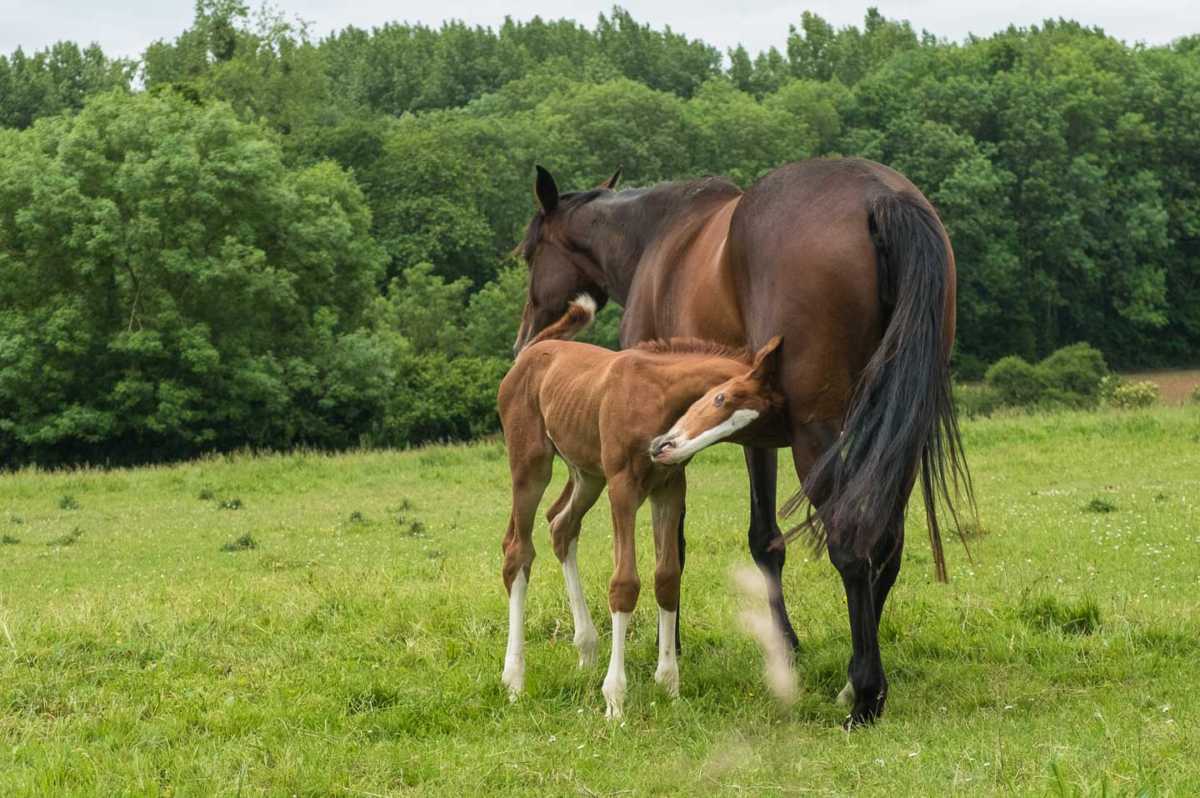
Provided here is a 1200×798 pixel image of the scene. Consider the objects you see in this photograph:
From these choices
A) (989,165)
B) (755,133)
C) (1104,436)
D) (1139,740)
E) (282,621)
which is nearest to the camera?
(1139,740)

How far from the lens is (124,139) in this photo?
44406mm

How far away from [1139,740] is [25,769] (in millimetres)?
4328

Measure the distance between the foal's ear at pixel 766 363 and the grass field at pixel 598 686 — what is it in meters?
0.86

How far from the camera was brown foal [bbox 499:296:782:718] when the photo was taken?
587 cm

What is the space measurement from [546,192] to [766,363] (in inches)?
139

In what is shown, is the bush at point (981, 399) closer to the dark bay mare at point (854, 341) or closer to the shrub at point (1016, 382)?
the shrub at point (1016, 382)

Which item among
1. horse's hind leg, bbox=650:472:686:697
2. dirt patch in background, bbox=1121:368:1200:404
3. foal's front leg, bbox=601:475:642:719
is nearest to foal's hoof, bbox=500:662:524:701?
foal's front leg, bbox=601:475:642:719

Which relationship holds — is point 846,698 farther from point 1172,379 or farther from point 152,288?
point 1172,379

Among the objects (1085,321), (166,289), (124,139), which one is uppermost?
(124,139)

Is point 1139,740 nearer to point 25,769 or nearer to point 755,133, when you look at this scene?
point 25,769

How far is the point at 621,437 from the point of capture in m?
6.12

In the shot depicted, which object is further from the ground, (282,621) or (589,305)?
(589,305)

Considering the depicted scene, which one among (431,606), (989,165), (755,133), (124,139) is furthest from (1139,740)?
(755,133)

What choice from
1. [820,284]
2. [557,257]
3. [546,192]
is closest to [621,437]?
[820,284]
